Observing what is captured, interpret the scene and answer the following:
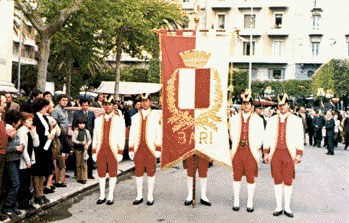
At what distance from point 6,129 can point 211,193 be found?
15.9 ft

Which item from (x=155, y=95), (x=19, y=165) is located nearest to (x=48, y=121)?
(x=19, y=165)

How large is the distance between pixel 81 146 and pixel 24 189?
2.82 metres

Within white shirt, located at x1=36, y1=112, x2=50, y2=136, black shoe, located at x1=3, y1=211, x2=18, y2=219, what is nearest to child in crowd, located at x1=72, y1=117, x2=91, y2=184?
white shirt, located at x1=36, y1=112, x2=50, y2=136

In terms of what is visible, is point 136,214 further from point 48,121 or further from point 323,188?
point 323,188

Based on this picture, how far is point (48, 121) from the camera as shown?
9.61 metres

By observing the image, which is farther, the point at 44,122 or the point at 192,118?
the point at 192,118

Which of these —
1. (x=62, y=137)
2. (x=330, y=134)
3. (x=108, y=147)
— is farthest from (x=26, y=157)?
(x=330, y=134)

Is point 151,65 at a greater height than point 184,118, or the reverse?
point 151,65

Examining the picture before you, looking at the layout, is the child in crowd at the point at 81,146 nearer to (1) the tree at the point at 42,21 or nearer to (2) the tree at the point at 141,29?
(1) the tree at the point at 42,21

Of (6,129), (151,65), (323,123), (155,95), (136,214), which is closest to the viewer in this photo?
(6,129)

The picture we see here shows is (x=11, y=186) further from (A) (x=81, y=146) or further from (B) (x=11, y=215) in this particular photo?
(A) (x=81, y=146)

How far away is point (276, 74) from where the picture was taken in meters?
62.0

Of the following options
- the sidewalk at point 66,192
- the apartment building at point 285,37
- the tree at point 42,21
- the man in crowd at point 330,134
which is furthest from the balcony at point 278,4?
the sidewalk at point 66,192

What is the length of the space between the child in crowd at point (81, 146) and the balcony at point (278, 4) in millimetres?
52726
